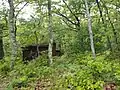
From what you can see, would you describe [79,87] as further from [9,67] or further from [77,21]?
[77,21]

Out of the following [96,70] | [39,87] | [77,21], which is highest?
[77,21]

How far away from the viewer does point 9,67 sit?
47.0 feet

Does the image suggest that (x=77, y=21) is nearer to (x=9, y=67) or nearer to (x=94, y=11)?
(x=94, y=11)

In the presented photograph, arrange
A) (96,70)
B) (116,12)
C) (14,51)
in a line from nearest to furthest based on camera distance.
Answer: (96,70) < (14,51) < (116,12)

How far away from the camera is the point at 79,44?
20219mm

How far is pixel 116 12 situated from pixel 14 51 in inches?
405

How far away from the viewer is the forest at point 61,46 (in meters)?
9.17

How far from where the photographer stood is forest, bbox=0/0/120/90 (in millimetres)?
9166

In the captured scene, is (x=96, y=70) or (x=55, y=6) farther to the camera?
(x=55, y=6)

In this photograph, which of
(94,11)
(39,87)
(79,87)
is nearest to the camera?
(79,87)

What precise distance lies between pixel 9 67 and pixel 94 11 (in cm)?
1145

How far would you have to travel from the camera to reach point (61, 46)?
27.1m

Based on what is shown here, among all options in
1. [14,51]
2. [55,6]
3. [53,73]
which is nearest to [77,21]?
[55,6]

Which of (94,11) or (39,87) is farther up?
(94,11)
